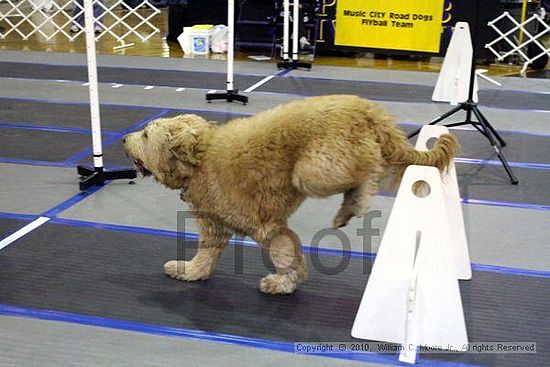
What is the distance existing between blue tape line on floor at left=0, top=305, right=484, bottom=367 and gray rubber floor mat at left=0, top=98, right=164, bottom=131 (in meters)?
3.08

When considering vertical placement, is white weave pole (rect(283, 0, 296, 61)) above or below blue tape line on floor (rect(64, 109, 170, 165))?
above

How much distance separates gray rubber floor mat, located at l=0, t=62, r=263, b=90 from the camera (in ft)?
25.4

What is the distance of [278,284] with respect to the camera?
313 cm

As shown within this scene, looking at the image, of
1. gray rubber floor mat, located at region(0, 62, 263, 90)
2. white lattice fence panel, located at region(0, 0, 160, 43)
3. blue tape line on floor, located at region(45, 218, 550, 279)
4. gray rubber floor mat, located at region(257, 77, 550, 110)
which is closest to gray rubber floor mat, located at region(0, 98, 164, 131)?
gray rubber floor mat, located at region(0, 62, 263, 90)

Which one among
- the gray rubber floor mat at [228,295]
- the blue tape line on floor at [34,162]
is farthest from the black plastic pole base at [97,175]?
the gray rubber floor mat at [228,295]

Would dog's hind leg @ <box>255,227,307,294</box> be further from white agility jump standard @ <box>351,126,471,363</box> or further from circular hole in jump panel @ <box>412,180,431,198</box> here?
circular hole in jump panel @ <box>412,180,431,198</box>

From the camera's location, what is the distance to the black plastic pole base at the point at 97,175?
452 centimetres

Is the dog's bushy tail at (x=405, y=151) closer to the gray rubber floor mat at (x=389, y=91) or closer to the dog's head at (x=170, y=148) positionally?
the dog's head at (x=170, y=148)

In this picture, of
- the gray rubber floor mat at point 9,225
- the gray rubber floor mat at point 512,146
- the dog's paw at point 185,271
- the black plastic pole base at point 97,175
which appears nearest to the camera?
the dog's paw at point 185,271

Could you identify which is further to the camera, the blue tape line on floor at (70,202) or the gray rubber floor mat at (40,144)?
the gray rubber floor mat at (40,144)

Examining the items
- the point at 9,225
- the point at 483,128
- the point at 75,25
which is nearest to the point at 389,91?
the point at 483,128

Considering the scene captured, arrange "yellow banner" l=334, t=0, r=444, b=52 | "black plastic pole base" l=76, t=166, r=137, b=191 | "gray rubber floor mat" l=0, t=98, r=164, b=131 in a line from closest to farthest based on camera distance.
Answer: "black plastic pole base" l=76, t=166, r=137, b=191 < "gray rubber floor mat" l=0, t=98, r=164, b=131 < "yellow banner" l=334, t=0, r=444, b=52

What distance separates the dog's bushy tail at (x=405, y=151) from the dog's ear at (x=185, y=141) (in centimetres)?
75

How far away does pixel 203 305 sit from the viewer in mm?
3055
